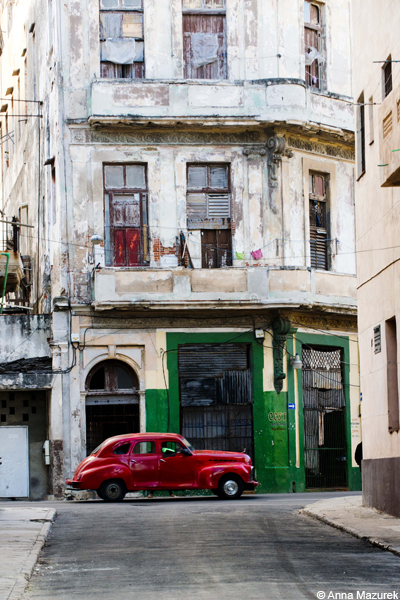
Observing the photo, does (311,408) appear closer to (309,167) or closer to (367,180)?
(309,167)

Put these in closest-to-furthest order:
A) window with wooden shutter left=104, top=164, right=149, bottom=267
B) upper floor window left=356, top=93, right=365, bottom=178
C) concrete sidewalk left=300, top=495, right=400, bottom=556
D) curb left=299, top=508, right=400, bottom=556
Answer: curb left=299, top=508, right=400, bottom=556 < concrete sidewalk left=300, top=495, right=400, bottom=556 < upper floor window left=356, top=93, right=365, bottom=178 < window with wooden shutter left=104, top=164, right=149, bottom=267

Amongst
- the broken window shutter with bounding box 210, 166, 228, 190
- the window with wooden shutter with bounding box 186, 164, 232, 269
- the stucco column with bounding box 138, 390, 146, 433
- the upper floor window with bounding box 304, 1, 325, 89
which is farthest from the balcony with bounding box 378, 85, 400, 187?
the upper floor window with bounding box 304, 1, 325, 89

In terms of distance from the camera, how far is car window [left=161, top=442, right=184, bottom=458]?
22406 millimetres

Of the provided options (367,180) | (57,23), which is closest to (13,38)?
(57,23)

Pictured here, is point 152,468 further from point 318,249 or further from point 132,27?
point 132,27

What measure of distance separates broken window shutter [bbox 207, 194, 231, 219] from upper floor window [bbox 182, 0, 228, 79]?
347 cm

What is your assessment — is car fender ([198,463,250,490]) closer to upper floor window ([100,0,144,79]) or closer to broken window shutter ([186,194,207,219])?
broken window shutter ([186,194,207,219])

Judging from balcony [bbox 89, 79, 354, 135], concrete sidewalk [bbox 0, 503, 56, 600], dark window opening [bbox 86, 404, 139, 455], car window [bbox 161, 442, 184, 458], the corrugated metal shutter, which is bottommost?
concrete sidewalk [bbox 0, 503, 56, 600]

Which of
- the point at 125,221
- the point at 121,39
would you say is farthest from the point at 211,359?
the point at 121,39

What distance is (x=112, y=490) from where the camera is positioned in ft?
73.0

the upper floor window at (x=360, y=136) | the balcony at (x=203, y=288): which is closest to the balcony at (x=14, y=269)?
the balcony at (x=203, y=288)

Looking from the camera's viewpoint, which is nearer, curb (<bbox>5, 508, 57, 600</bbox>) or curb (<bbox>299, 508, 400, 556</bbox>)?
curb (<bbox>5, 508, 57, 600</bbox>)

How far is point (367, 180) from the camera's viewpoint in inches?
762

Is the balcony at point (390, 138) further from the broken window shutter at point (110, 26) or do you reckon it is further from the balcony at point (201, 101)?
the broken window shutter at point (110, 26)
